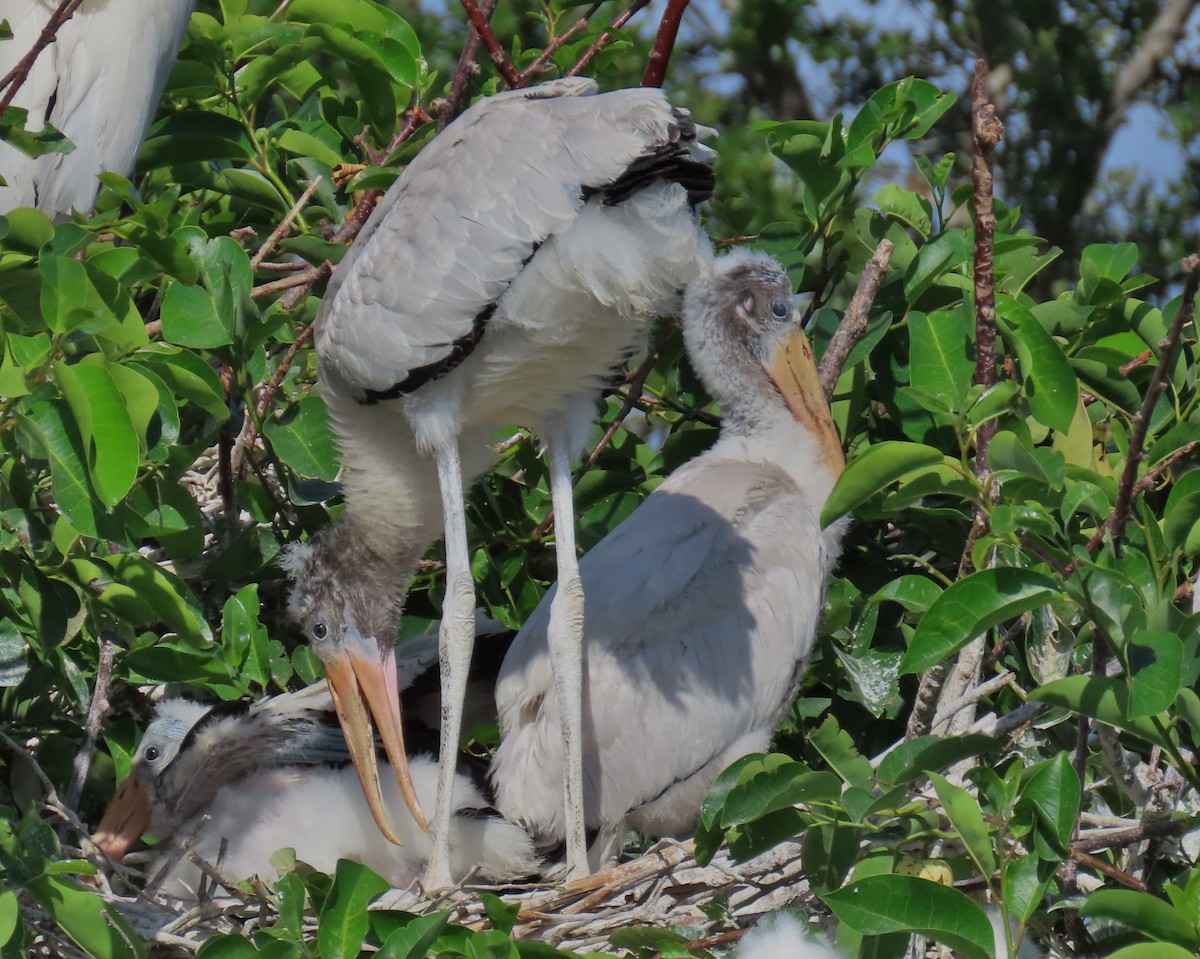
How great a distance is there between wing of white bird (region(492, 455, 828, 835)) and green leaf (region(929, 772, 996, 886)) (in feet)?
3.78

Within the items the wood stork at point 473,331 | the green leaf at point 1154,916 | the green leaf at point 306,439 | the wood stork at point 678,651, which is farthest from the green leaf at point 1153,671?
the green leaf at point 306,439

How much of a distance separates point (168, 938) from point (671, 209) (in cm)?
144

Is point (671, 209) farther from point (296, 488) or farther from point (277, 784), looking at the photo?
point (277, 784)

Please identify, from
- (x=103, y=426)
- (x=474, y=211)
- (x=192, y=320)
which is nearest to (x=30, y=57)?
(x=192, y=320)

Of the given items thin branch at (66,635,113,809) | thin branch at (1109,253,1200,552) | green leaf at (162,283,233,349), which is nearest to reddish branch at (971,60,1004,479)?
thin branch at (1109,253,1200,552)

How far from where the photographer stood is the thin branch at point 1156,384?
194 cm

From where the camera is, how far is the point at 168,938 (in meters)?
2.62

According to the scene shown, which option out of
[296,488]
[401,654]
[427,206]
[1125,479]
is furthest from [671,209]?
[401,654]

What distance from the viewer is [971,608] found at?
1.98 meters

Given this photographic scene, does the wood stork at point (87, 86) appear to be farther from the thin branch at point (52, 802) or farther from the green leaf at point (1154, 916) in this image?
the green leaf at point (1154, 916)

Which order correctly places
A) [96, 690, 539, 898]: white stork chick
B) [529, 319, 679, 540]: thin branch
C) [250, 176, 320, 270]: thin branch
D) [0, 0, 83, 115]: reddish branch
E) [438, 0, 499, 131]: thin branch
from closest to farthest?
[0, 0, 83, 115]: reddish branch < [96, 690, 539, 898]: white stork chick < [250, 176, 320, 270]: thin branch < [438, 0, 499, 131]: thin branch < [529, 319, 679, 540]: thin branch

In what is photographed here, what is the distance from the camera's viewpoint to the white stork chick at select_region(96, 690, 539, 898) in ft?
10.3

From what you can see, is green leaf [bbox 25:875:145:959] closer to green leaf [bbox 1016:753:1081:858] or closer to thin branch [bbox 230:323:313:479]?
thin branch [bbox 230:323:313:479]

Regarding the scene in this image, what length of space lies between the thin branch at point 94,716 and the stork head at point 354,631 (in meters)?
0.43
